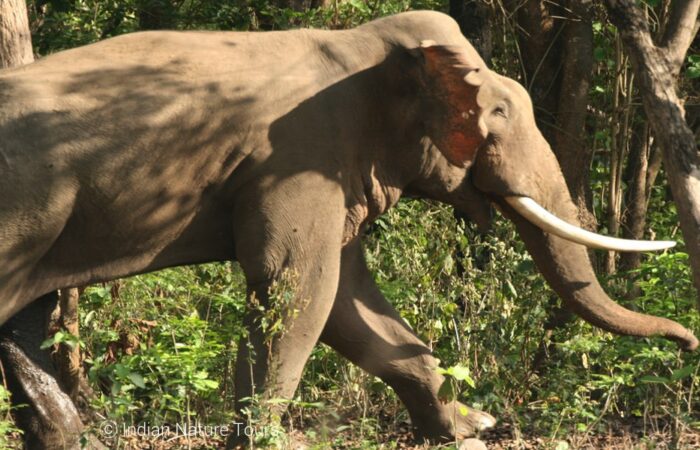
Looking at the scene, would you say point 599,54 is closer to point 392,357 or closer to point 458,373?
point 392,357

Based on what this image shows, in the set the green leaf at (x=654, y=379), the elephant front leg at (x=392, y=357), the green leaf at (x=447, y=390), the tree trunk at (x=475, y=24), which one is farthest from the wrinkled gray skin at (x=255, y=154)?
the tree trunk at (x=475, y=24)

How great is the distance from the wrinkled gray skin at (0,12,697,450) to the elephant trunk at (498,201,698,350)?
2 cm

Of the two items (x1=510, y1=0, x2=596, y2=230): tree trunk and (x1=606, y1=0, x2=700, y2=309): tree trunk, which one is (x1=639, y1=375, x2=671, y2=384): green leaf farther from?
(x1=510, y1=0, x2=596, y2=230): tree trunk

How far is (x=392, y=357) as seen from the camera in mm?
7605

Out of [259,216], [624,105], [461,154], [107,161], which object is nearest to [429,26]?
[461,154]

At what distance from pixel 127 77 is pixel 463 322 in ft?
9.08

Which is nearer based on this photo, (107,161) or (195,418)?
(107,161)

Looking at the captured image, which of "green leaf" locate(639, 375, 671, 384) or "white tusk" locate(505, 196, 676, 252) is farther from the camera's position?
"white tusk" locate(505, 196, 676, 252)

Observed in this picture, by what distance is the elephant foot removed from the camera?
7.54 meters

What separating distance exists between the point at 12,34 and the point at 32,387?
1842 millimetres

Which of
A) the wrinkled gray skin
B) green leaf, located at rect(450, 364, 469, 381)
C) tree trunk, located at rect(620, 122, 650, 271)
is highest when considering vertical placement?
the wrinkled gray skin

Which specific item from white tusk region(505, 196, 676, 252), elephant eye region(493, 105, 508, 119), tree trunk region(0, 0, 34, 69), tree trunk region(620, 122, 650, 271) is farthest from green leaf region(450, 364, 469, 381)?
tree trunk region(620, 122, 650, 271)

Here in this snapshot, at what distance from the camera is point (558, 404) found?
7.69m

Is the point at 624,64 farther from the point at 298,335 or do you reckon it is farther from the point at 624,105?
the point at 298,335
